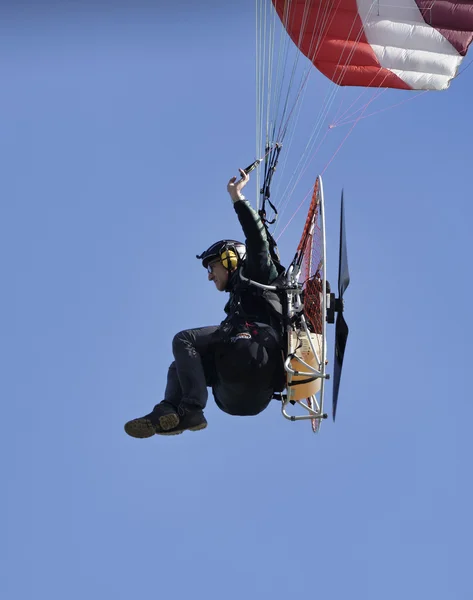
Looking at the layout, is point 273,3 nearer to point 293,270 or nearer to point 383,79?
point 383,79

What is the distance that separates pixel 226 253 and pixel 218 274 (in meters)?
0.19

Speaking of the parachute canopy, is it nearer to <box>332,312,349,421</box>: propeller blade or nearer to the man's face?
the man's face

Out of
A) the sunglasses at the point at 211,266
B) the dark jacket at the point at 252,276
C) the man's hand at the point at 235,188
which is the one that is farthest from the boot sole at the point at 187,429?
the man's hand at the point at 235,188

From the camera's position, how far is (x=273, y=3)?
11.1 metres

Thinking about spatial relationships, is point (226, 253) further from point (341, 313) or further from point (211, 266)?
point (341, 313)

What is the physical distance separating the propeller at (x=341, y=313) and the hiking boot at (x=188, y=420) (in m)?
1.01

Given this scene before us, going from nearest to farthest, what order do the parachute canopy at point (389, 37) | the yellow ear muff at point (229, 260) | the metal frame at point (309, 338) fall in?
the metal frame at point (309, 338) < the yellow ear muff at point (229, 260) < the parachute canopy at point (389, 37)

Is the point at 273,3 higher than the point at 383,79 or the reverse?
higher

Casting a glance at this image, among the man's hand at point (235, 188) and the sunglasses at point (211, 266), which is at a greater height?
the man's hand at point (235, 188)

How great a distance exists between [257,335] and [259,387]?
1.28 ft

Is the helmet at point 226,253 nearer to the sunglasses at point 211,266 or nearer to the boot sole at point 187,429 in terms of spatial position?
the sunglasses at point 211,266

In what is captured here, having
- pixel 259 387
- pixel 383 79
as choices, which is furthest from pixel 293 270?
pixel 383 79

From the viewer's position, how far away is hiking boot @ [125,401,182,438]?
7.07 metres

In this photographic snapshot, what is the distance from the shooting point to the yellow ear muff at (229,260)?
7.95 metres
